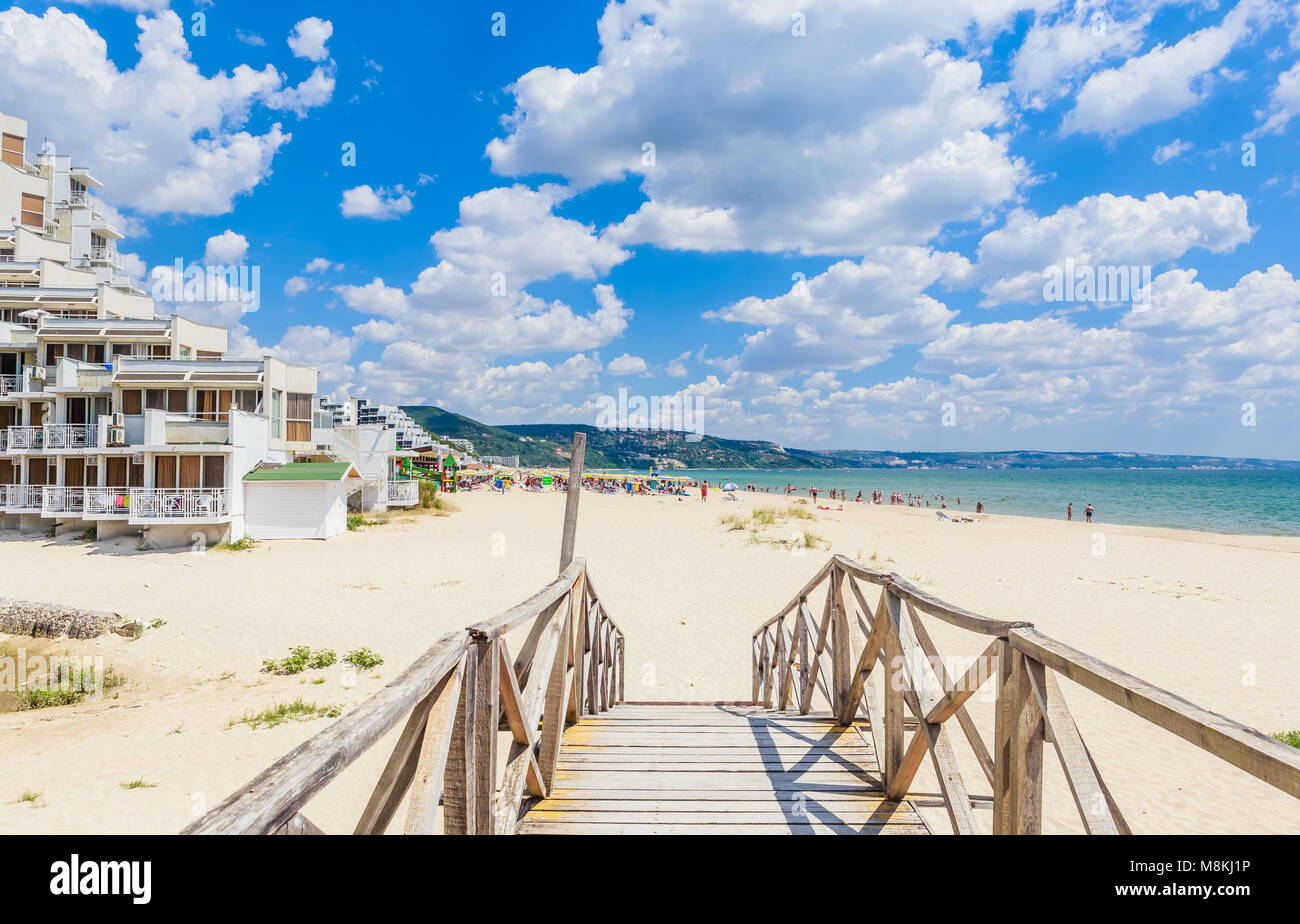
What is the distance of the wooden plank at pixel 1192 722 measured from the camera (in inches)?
58.1

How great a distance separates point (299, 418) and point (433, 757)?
2784 cm

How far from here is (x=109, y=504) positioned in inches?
806

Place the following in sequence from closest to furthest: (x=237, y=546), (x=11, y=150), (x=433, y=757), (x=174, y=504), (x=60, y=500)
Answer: (x=433, y=757) < (x=237, y=546) < (x=174, y=504) < (x=60, y=500) < (x=11, y=150)

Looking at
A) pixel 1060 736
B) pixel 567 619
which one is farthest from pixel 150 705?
pixel 1060 736

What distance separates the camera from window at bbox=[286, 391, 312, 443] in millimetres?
25688

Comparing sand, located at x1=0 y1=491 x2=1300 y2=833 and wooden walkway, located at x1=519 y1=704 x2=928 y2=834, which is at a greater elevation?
wooden walkway, located at x1=519 y1=704 x2=928 y2=834

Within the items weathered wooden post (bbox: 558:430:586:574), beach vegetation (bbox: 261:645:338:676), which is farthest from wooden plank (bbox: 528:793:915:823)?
beach vegetation (bbox: 261:645:338:676)

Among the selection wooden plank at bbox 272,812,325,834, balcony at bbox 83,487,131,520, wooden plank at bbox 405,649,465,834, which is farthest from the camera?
balcony at bbox 83,487,131,520

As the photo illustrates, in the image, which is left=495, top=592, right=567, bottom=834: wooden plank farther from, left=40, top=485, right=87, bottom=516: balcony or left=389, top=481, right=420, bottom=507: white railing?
left=389, top=481, right=420, bottom=507: white railing

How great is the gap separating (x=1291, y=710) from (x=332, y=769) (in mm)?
11981

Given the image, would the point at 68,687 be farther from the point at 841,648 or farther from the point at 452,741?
the point at 841,648

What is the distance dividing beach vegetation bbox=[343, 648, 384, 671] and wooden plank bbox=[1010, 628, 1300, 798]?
10152mm

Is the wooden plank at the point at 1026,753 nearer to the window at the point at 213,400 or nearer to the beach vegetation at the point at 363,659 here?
the beach vegetation at the point at 363,659

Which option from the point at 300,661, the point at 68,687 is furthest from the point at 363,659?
the point at 68,687
